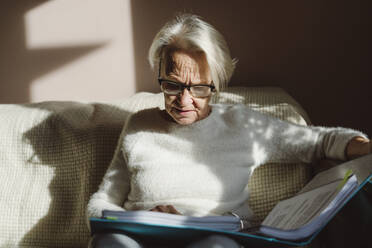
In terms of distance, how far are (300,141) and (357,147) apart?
0.19 m

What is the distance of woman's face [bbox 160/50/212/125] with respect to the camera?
1.14 meters

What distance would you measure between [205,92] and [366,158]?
483mm

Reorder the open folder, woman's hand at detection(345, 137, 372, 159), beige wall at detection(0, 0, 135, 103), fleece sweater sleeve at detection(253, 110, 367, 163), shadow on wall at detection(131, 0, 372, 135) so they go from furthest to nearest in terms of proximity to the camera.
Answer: beige wall at detection(0, 0, 135, 103) < shadow on wall at detection(131, 0, 372, 135) < fleece sweater sleeve at detection(253, 110, 367, 163) < woman's hand at detection(345, 137, 372, 159) < the open folder

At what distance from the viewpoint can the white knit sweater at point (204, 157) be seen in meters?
1.20

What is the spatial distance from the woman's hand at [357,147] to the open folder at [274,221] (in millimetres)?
79

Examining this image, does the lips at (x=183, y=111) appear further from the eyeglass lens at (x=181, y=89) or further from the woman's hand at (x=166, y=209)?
the woman's hand at (x=166, y=209)

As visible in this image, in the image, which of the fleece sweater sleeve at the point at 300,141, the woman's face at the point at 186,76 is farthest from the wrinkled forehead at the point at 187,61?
the fleece sweater sleeve at the point at 300,141

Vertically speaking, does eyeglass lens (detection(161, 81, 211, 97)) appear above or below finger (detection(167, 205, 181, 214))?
above

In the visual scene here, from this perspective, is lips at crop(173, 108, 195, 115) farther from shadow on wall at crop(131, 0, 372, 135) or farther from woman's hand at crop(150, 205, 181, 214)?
shadow on wall at crop(131, 0, 372, 135)

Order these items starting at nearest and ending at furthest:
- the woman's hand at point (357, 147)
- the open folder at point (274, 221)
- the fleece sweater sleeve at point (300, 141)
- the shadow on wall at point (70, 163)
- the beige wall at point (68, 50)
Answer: the open folder at point (274, 221)
the woman's hand at point (357, 147)
the fleece sweater sleeve at point (300, 141)
the shadow on wall at point (70, 163)
the beige wall at point (68, 50)

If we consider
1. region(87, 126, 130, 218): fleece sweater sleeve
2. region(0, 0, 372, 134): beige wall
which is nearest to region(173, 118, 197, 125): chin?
region(87, 126, 130, 218): fleece sweater sleeve

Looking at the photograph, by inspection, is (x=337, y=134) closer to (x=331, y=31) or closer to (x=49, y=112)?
(x=331, y=31)

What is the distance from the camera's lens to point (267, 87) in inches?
67.9

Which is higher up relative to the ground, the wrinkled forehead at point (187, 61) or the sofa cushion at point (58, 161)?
the wrinkled forehead at point (187, 61)
